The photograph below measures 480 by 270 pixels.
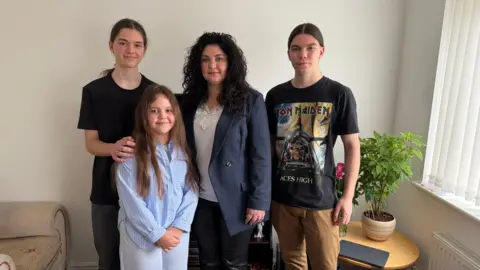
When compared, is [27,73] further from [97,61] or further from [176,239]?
[176,239]

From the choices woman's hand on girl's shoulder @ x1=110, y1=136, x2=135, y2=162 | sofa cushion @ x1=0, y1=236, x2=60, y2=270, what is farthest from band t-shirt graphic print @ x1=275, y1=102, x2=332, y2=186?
sofa cushion @ x1=0, y1=236, x2=60, y2=270

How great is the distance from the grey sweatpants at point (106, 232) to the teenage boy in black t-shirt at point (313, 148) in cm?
78

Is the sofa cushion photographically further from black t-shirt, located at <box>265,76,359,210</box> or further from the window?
the window

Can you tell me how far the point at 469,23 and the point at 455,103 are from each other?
1.27 ft

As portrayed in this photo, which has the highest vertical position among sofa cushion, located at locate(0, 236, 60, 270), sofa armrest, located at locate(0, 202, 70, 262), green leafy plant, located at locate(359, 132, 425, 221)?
green leafy plant, located at locate(359, 132, 425, 221)

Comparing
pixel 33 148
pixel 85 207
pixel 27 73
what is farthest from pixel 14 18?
pixel 85 207

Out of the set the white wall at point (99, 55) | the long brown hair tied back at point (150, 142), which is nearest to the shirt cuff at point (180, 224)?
the long brown hair tied back at point (150, 142)

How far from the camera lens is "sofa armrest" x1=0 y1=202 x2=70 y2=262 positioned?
1.86m

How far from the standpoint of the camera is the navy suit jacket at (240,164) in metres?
1.28

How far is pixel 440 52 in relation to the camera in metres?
1.72

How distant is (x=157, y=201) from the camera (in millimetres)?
1271

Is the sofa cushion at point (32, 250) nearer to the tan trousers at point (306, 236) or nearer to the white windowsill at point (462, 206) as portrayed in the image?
the tan trousers at point (306, 236)

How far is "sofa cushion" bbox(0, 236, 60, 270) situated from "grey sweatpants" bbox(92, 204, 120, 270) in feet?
1.37

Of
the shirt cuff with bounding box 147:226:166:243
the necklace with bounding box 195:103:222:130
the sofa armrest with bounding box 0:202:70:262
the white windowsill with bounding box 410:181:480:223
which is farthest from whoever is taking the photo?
the sofa armrest with bounding box 0:202:70:262
